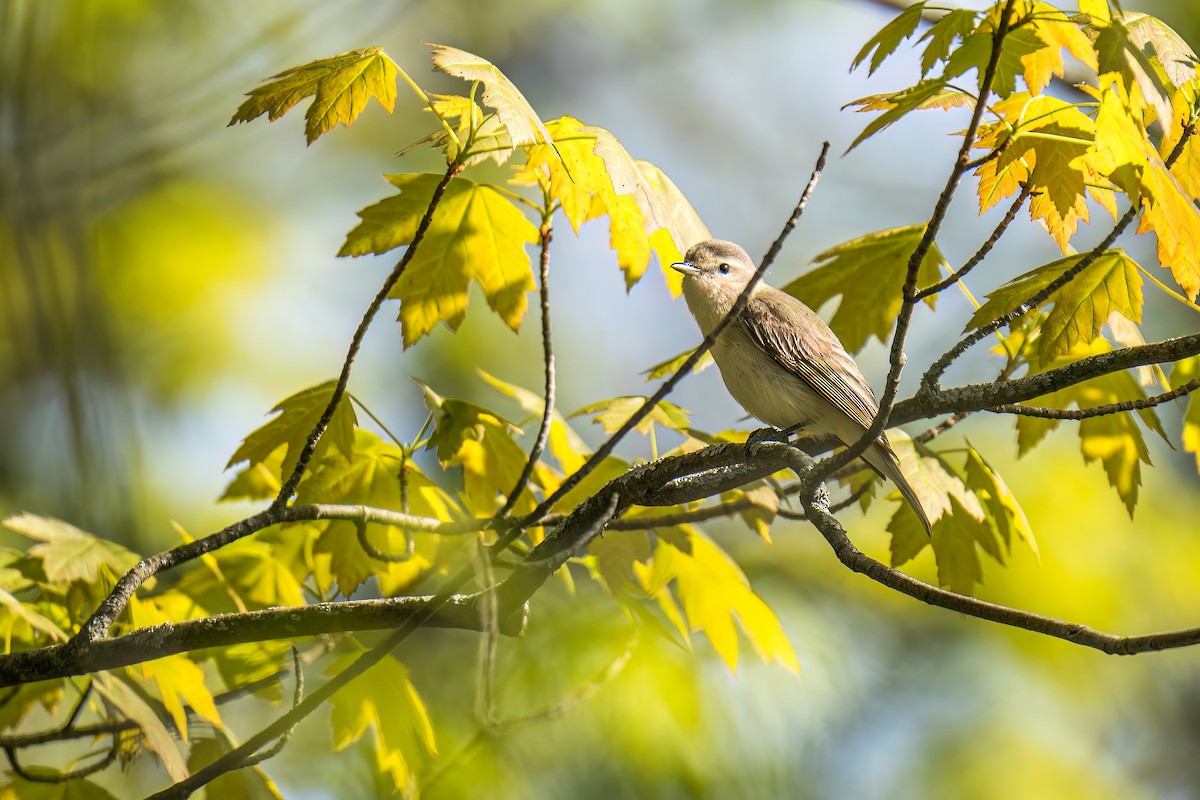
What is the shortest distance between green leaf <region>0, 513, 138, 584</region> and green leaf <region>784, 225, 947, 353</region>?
1757 millimetres

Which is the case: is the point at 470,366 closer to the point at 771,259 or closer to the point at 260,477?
the point at 260,477

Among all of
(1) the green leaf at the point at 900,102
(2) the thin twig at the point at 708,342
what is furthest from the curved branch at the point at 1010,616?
(1) the green leaf at the point at 900,102

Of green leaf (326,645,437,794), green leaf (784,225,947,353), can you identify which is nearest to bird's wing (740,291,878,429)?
green leaf (784,225,947,353)

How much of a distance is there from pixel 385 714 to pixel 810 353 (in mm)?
1523

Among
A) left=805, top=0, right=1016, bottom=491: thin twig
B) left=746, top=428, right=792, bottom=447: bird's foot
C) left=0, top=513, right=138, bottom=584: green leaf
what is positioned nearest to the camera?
left=805, top=0, right=1016, bottom=491: thin twig

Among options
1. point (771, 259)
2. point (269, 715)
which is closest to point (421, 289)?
point (771, 259)

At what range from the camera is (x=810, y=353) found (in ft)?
9.80

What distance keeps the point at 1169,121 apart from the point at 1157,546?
3.98 m

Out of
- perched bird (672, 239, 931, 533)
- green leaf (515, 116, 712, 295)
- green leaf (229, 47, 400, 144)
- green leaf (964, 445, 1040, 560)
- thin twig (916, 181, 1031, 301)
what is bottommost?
green leaf (964, 445, 1040, 560)

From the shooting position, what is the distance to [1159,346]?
1665mm

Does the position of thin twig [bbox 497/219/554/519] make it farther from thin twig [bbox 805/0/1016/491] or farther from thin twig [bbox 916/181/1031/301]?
thin twig [bbox 916/181/1031/301]

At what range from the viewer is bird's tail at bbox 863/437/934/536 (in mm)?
2266

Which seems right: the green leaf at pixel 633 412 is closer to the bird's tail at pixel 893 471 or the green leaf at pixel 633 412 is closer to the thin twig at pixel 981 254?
the bird's tail at pixel 893 471

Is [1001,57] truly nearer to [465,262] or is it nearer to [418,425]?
[465,262]
